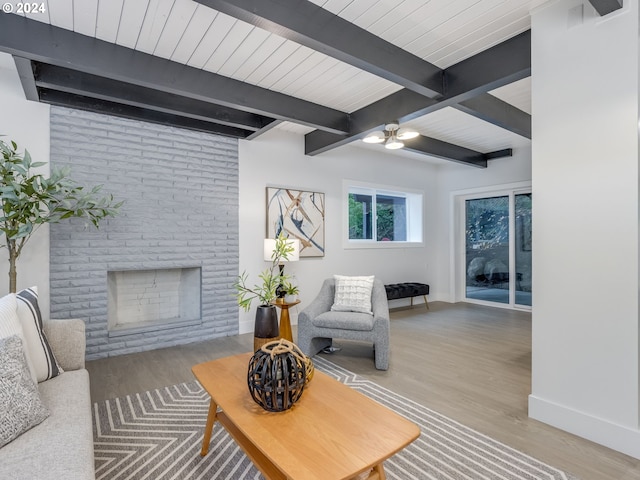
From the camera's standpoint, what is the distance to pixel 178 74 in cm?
270

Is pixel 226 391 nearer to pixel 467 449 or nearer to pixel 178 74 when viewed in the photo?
pixel 467 449

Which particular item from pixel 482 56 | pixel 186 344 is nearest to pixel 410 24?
pixel 482 56

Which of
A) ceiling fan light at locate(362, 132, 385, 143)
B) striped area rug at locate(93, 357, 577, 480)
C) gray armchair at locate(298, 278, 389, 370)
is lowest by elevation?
striped area rug at locate(93, 357, 577, 480)

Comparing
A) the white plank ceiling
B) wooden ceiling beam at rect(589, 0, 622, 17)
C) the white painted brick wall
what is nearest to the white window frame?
the white painted brick wall

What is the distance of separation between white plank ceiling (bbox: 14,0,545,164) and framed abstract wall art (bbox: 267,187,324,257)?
5.25 ft

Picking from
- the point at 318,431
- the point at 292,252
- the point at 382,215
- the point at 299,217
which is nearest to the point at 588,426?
the point at 318,431

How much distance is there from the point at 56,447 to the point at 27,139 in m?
2.95

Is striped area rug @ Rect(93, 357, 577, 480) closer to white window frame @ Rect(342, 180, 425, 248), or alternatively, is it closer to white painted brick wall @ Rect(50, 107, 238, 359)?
white painted brick wall @ Rect(50, 107, 238, 359)

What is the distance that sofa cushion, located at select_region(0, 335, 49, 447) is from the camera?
1.28 m

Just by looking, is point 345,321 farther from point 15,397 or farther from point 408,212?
point 408,212

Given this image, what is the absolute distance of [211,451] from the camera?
6.22ft

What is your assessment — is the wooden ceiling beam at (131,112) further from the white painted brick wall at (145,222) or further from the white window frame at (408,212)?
the white window frame at (408,212)

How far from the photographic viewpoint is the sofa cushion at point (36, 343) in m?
1.74

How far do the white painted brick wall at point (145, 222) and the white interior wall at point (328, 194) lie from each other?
0.72 feet
